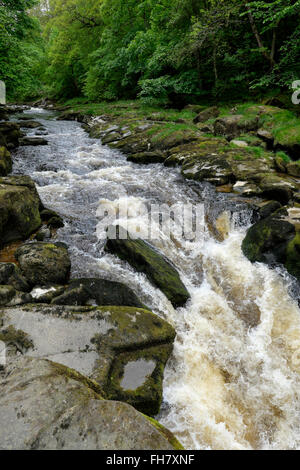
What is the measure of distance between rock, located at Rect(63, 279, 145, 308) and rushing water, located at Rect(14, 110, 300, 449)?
0.48 m

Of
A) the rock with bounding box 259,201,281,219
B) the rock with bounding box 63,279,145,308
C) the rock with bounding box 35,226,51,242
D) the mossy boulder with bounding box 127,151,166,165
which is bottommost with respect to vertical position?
the rock with bounding box 63,279,145,308

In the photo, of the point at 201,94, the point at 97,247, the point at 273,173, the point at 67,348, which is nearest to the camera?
the point at 67,348

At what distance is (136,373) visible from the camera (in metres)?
3.34

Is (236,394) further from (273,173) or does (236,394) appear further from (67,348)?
(273,173)

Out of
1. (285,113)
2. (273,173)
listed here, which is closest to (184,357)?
(273,173)

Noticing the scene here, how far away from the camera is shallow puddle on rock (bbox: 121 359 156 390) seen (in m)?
3.21

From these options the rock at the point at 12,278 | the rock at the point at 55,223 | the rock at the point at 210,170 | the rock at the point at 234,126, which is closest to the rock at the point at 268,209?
the rock at the point at 210,170

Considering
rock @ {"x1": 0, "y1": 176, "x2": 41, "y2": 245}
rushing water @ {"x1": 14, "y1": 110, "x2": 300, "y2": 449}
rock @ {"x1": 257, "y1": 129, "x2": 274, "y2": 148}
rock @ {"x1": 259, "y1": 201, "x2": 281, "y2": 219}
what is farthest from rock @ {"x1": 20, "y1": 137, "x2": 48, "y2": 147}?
rock @ {"x1": 259, "y1": 201, "x2": 281, "y2": 219}

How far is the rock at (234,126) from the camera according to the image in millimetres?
12641

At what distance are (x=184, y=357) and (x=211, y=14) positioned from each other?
18018 millimetres

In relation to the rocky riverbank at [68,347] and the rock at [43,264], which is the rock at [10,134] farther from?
the rock at [43,264]

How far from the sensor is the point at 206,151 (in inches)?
420

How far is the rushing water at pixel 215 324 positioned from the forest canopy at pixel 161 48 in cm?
762

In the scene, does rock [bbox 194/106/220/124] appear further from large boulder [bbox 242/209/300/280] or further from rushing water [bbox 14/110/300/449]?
large boulder [bbox 242/209/300/280]
